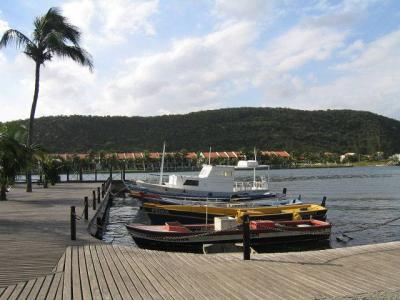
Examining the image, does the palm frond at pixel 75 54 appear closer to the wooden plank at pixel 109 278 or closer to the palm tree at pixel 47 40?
the palm tree at pixel 47 40

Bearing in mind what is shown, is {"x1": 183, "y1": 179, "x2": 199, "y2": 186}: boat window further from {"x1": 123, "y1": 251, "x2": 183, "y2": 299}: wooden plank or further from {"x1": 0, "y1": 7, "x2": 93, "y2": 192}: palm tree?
{"x1": 123, "y1": 251, "x2": 183, "y2": 299}: wooden plank

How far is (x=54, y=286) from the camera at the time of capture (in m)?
7.77

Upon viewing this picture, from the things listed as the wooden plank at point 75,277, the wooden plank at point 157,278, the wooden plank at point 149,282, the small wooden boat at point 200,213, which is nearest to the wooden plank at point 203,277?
the wooden plank at point 157,278

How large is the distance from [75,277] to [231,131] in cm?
16279

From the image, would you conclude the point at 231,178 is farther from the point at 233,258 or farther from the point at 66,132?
the point at 66,132

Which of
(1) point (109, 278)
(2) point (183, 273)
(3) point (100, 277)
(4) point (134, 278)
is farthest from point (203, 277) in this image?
(3) point (100, 277)

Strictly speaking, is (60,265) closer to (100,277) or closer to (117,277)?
(100,277)

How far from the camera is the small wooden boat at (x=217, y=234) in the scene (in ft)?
53.1

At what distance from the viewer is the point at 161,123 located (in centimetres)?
16575

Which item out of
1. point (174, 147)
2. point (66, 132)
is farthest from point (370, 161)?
point (66, 132)

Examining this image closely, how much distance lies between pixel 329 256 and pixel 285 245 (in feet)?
25.3

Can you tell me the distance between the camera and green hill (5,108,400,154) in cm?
15112

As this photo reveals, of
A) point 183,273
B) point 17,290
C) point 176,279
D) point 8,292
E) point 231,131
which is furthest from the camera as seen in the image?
point 231,131

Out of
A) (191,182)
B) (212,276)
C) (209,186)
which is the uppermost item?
(191,182)
